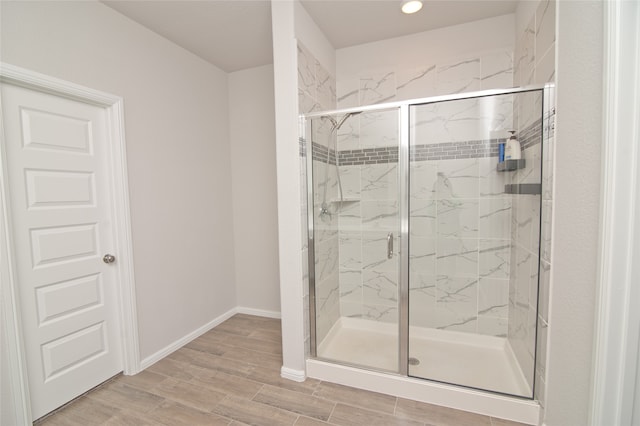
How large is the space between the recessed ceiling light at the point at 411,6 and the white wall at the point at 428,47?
449mm

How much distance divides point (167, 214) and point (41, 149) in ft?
3.07

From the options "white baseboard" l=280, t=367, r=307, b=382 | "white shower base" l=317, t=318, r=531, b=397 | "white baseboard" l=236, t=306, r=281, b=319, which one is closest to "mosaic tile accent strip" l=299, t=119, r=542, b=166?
"white shower base" l=317, t=318, r=531, b=397

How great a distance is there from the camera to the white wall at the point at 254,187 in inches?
119

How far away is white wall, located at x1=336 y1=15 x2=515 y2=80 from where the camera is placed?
228cm

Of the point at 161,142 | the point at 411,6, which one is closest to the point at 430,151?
the point at 411,6

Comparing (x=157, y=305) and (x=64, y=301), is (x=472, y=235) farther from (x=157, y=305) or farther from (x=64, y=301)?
(x=64, y=301)

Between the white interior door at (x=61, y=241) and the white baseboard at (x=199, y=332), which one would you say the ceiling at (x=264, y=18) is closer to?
the white interior door at (x=61, y=241)

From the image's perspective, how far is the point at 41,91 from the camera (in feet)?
5.50

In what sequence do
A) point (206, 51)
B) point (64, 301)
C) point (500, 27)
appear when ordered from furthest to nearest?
point (206, 51) < point (500, 27) < point (64, 301)

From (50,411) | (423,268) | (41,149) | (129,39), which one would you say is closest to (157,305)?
(50,411)

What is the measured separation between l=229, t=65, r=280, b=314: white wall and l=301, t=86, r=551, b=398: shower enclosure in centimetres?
86

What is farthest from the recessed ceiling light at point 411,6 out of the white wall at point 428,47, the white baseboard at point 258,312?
the white baseboard at point 258,312

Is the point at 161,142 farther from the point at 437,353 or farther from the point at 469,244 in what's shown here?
the point at 437,353

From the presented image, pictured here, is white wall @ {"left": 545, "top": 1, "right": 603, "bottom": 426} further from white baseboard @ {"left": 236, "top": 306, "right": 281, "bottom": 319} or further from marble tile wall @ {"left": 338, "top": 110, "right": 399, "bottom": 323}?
white baseboard @ {"left": 236, "top": 306, "right": 281, "bottom": 319}
